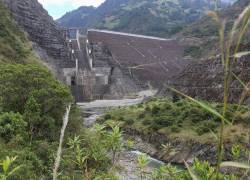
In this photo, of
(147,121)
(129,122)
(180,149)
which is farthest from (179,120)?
(129,122)

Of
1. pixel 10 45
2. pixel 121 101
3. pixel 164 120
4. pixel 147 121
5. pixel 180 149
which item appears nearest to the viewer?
pixel 180 149

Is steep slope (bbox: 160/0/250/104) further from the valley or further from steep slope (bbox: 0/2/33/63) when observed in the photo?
steep slope (bbox: 0/2/33/63)

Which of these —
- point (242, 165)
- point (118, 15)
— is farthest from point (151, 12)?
point (242, 165)

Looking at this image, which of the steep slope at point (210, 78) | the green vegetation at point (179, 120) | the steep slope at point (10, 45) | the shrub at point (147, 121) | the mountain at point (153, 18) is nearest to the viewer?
the green vegetation at point (179, 120)

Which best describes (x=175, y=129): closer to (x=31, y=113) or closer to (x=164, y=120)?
(x=164, y=120)

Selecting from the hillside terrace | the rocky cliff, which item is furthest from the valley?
the hillside terrace

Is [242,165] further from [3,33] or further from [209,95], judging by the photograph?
[3,33]

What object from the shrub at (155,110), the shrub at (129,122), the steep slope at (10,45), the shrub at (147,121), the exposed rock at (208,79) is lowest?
the shrub at (129,122)

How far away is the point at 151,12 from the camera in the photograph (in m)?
158

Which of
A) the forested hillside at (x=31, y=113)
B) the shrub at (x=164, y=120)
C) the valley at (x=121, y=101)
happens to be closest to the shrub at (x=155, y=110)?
the valley at (x=121, y=101)

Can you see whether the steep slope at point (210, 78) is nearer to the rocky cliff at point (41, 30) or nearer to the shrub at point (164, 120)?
the shrub at point (164, 120)

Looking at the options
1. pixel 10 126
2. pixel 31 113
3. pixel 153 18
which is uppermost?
pixel 153 18

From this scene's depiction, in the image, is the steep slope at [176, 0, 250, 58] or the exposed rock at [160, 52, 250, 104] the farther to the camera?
the steep slope at [176, 0, 250, 58]

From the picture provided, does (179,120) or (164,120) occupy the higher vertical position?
(179,120)
